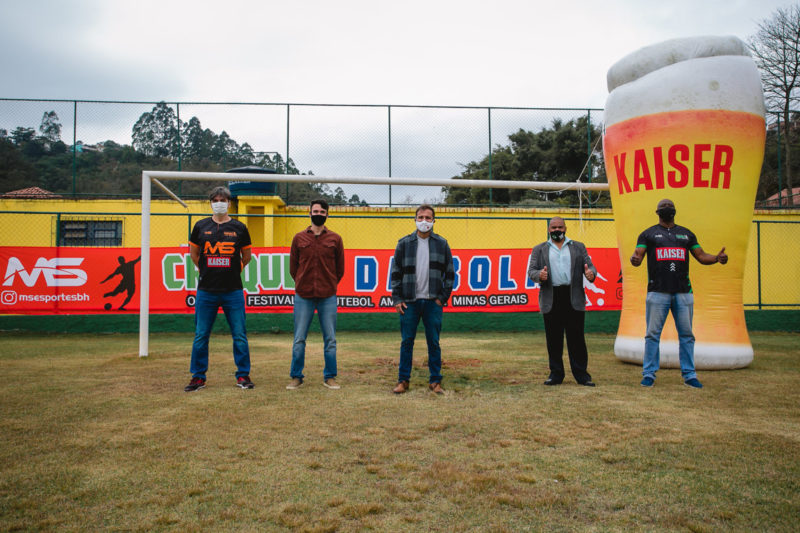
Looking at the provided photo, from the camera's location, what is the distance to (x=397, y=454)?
322 centimetres

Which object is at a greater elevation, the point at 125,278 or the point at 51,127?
the point at 51,127

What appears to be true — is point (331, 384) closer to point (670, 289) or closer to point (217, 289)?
point (217, 289)

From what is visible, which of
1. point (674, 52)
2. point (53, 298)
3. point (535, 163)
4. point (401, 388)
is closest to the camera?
point (401, 388)

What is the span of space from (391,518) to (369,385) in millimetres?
3081

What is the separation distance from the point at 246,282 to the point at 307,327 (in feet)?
19.1

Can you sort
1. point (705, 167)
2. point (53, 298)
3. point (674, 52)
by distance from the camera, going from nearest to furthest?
point (705, 167) < point (674, 52) < point (53, 298)

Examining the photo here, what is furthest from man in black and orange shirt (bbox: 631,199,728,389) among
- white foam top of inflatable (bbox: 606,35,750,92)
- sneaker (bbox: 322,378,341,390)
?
sneaker (bbox: 322,378,341,390)

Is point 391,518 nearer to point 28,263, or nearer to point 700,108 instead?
point 700,108

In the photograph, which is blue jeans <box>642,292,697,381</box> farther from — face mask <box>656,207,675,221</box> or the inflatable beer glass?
the inflatable beer glass

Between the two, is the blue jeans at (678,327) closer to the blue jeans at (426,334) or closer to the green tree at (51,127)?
the blue jeans at (426,334)

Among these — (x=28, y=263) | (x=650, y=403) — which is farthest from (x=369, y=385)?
(x=28, y=263)

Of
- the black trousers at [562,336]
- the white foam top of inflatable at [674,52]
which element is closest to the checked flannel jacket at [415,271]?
the black trousers at [562,336]

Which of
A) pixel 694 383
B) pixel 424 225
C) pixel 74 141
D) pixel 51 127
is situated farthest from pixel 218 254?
pixel 51 127

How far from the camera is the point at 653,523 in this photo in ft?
7.56
